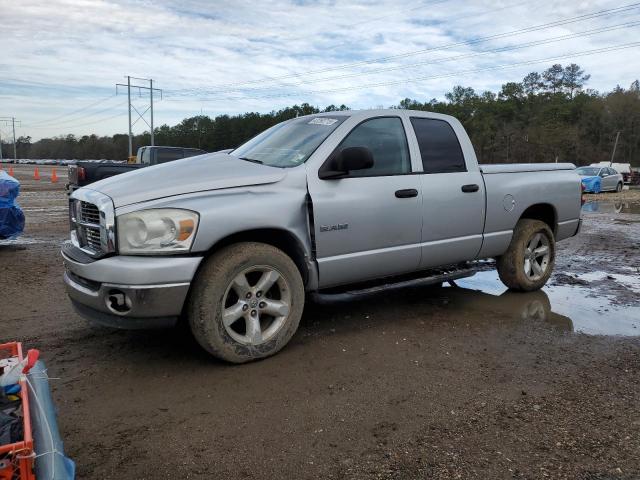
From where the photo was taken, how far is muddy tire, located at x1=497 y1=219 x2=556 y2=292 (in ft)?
19.1

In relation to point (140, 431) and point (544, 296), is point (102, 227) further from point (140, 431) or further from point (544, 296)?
point (544, 296)

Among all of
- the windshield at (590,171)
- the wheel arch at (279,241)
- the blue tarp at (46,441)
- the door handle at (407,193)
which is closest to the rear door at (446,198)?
the door handle at (407,193)

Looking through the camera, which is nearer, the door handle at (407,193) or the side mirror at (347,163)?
the side mirror at (347,163)

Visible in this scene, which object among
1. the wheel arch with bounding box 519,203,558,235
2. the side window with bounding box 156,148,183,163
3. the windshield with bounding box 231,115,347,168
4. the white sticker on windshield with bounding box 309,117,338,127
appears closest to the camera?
the windshield with bounding box 231,115,347,168

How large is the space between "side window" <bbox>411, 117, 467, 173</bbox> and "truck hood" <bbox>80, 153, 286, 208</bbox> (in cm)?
156

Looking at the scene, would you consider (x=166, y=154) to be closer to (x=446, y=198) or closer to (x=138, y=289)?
(x=446, y=198)

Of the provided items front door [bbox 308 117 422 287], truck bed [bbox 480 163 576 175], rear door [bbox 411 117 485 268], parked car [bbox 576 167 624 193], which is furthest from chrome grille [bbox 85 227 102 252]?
parked car [bbox 576 167 624 193]

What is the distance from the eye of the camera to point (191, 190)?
3.67 meters

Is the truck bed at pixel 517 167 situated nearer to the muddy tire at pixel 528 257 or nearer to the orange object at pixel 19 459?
the muddy tire at pixel 528 257

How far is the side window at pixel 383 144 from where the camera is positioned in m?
4.49

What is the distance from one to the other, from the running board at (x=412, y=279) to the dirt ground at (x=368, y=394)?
0.50ft

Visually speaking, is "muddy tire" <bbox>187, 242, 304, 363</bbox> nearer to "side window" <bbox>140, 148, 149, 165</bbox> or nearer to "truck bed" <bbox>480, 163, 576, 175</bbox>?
"truck bed" <bbox>480, 163, 576, 175</bbox>

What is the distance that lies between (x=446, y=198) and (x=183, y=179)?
2.44m

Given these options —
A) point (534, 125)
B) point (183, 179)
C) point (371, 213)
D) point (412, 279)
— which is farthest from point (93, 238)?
point (534, 125)
